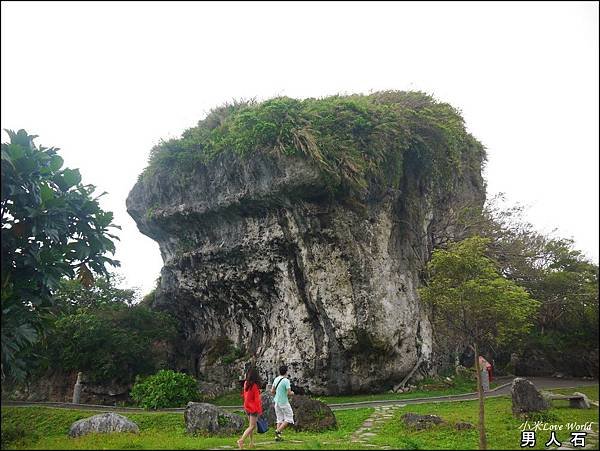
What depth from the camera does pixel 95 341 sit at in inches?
825

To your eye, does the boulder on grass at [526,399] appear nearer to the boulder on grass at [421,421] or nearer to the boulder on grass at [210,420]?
the boulder on grass at [421,421]

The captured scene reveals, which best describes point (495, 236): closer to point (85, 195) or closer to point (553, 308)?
point (553, 308)

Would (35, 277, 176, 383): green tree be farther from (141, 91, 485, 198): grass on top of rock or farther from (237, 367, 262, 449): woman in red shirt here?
(237, 367, 262, 449): woman in red shirt

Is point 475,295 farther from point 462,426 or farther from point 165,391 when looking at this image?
point 165,391

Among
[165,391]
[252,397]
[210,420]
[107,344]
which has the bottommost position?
[210,420]

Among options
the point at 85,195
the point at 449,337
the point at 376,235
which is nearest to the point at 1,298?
the point at 85,195

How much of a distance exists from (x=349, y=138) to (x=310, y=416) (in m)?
11.7

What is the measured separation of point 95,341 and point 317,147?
13221 mm

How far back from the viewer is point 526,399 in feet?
37.3

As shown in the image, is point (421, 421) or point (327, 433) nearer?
point (421, 421)

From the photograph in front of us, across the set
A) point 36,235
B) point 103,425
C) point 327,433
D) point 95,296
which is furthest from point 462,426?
point 95,296

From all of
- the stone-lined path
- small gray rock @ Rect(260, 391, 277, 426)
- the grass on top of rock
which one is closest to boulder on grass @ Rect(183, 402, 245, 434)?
small gray rock @ Rect(260, 391, 277, 426)

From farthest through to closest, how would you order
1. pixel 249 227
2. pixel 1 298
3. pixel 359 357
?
pixel 249 227, pixel 359 357, pixel 1 298

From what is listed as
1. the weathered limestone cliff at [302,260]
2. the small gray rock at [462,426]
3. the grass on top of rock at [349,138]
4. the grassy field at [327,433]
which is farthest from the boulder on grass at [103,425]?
the grass on top of rock at [349,138]
